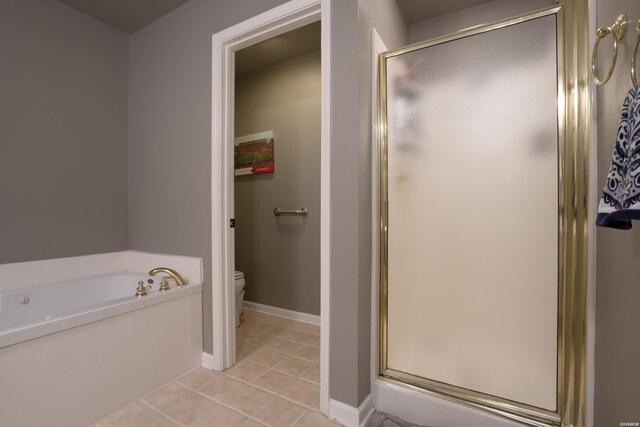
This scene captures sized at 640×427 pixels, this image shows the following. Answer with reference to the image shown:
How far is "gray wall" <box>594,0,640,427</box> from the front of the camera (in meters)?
0.85

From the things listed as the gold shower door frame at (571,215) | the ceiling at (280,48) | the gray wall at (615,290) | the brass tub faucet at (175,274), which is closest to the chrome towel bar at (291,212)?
the brass tub faucet at (175,274)

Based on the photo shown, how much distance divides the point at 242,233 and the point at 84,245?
1.33 meters

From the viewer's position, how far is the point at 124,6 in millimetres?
2039

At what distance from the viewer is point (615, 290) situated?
958mm

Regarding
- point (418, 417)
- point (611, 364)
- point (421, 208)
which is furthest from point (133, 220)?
point (611, 364)

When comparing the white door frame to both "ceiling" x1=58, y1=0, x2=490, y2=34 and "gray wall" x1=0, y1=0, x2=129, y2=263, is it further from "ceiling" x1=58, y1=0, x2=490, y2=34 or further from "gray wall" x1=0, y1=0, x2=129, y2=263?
"gray wall" x1=0, y1=0, x2=129, y2=263

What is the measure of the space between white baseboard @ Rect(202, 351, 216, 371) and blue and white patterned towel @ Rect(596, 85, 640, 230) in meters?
2.09

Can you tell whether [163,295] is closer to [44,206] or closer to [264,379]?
[264,379]

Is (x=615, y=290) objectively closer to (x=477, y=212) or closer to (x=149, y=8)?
(x=477, y=212)

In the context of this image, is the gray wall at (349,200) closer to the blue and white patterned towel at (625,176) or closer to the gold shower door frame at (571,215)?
the gold shower door frame at (571,215)

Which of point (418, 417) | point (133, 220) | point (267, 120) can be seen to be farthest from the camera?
point (267, 120)

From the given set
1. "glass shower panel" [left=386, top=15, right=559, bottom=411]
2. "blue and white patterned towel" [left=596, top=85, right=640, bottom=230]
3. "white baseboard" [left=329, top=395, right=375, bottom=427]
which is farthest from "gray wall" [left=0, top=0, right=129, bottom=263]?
"blue and white patterned towel" [left=596, top=85, right=640, bottom=230]

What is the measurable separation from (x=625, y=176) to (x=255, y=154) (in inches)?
107

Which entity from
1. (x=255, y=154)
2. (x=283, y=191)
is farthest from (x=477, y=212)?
(x=255, y=154)
